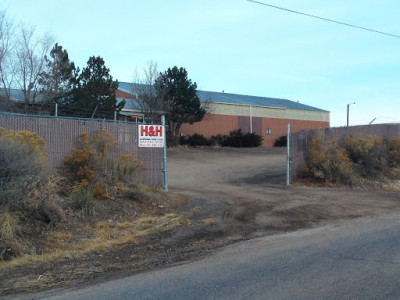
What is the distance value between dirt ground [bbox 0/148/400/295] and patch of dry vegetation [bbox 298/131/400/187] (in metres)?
0.96

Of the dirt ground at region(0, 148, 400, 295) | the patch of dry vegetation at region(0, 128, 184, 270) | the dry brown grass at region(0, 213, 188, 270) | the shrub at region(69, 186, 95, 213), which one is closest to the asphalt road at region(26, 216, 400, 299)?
the dirt ground at region(0, 148, 400, 295)

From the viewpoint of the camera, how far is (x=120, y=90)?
4250 centimetres

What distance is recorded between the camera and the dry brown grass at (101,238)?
8.37 meters

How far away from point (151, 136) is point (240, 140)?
94.7ft

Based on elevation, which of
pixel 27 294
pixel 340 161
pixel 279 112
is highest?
pixel 279 112

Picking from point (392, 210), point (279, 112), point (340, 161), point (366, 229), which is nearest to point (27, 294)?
point (366, 229)

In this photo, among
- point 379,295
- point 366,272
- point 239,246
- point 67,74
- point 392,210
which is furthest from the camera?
point 67,74

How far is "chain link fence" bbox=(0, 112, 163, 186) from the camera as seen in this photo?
1255 centimetres

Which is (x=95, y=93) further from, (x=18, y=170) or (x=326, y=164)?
(x=18, y=170)

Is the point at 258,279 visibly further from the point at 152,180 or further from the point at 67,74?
the point at 67,74

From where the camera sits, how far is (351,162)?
62.9ft

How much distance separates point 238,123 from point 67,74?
22545mm

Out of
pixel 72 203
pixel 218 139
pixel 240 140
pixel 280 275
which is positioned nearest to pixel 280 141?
pixel 240 140

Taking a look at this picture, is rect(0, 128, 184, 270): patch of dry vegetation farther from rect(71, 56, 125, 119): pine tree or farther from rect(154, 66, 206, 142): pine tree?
rect(154, 66, 206, 142): pine tree
